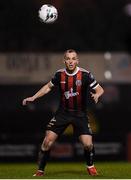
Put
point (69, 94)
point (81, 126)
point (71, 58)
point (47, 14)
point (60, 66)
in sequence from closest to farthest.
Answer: point (71, 58)
point (69, 94)
point (81, 126)
point (47, 14)
point (60, 66)

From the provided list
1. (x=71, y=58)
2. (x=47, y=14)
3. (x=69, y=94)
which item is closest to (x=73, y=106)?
(x=69, y=94)

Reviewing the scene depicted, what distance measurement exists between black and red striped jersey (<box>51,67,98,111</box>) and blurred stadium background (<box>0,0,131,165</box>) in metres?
9.71

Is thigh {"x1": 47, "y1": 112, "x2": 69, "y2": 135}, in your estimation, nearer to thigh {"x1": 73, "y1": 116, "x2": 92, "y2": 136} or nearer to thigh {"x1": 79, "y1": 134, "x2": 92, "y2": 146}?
thigh {"x1": 73, "y1": 116, "x2": 92, "y2": 136}

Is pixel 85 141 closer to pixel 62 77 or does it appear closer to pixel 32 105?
pixel 62 77

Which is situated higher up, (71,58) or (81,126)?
(71,58)

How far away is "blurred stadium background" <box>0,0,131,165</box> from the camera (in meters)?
24.1

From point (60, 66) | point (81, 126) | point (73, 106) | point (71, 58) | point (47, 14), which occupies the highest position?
point (47, 14)

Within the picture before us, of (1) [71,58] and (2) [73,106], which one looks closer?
(1) [71,58]

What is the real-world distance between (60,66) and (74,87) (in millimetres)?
12468

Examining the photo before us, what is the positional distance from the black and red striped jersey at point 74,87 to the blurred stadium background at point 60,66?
9712 millimetres

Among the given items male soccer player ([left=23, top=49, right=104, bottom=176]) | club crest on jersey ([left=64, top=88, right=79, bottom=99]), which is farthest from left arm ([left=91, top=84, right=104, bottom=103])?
club crest on jersey ([left=64, top=88, right=79, bottom=99])

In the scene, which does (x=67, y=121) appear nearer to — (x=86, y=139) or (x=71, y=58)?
(x=86, y=139)

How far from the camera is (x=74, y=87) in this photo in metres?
14.0

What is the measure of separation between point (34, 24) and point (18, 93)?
5930 mm
